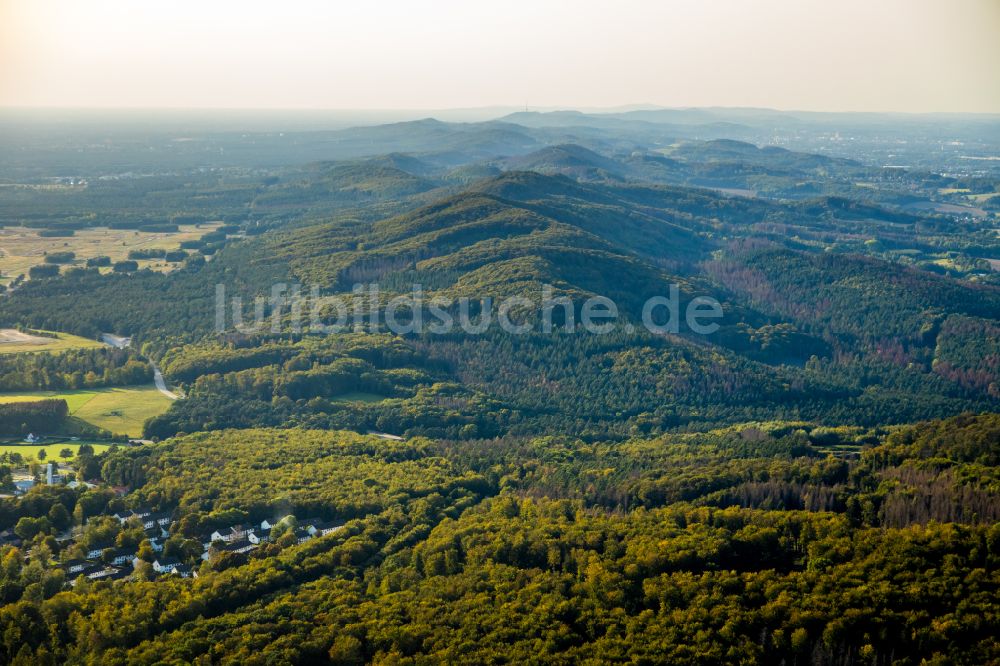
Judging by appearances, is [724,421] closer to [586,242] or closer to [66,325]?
[586,242]

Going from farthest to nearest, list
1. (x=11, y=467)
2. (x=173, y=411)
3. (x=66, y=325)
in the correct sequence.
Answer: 1. (x=66, y=325)
2. (x=173, y=411)
3. (x=11, y=467)

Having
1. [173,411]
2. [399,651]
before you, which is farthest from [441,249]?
[399,651]

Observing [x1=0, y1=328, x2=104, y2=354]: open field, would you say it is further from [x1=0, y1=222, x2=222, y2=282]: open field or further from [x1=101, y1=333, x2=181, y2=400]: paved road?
[x1=0, y1=222, x2=222, y2=282]: open field

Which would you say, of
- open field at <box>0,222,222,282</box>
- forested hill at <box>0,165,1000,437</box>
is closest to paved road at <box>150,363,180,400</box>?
forested hill at <box>0,165,1000,437</box>

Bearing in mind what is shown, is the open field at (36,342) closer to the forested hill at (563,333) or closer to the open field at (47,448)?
the forested hill at (563,333)

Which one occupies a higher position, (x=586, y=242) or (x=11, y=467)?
(x=586, y=242)

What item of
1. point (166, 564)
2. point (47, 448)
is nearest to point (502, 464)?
point (166, 564)
